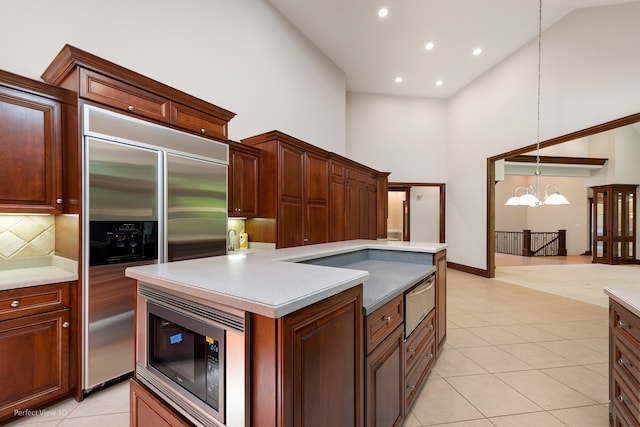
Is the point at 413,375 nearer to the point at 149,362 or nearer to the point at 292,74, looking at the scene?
the point at 149,362

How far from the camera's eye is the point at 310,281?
1.09 meters

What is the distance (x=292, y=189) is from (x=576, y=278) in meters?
6.74

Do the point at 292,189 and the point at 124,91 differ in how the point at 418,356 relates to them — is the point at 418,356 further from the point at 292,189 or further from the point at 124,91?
the point at 124,91

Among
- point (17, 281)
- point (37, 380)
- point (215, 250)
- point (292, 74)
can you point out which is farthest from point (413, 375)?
point (292, 74)

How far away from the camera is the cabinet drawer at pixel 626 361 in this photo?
1297 mm

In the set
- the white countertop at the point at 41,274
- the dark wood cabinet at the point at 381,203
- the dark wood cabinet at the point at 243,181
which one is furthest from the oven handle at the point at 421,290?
the dark wood cabinet at the point at 381,203

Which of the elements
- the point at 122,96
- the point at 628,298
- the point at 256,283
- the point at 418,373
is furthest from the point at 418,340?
the point at 122,96

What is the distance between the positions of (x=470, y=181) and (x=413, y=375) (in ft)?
19.2

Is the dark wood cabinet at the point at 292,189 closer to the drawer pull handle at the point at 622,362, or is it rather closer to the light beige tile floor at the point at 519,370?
the light beige tile floor at the point at 519,370

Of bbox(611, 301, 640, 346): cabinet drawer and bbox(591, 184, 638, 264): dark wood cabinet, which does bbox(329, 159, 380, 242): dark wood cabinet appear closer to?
bbox(611, 301, 640, 346): cabinet drawer

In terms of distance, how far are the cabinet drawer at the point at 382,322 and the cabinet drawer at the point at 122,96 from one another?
2.26 m

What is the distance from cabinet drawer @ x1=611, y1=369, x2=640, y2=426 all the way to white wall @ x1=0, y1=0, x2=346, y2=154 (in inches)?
157

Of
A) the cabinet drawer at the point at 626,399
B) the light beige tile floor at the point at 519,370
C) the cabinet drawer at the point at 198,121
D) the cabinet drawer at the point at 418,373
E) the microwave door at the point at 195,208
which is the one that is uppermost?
the cabinet drawer at the point at 198,121

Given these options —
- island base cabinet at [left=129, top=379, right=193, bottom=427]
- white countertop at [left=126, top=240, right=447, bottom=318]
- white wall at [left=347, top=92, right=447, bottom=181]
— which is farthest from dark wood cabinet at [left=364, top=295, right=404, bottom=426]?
white wall at [left=347, top=92, right=447, bottom=181]
